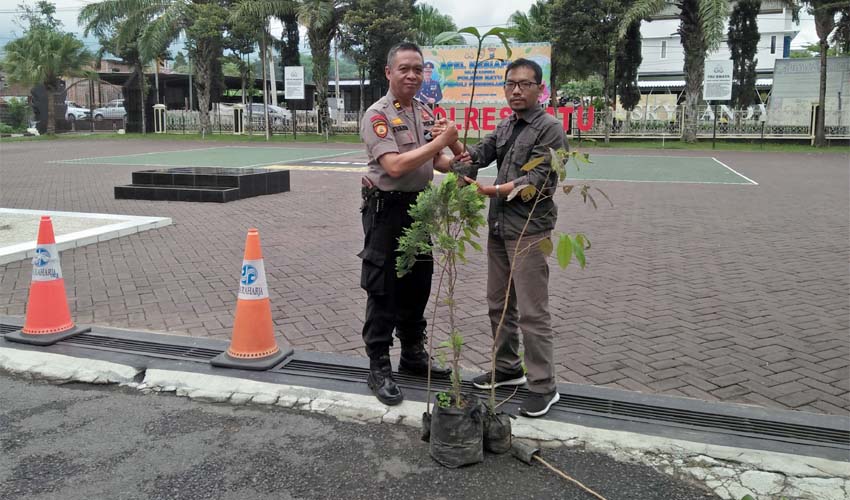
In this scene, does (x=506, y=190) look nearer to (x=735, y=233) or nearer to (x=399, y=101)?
(x=399, y=101)

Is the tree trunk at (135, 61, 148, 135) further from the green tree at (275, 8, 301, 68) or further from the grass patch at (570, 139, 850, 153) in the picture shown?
the grass patch at (570, 139, 850, 153)

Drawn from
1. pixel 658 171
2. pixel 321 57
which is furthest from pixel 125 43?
pixel 658 171

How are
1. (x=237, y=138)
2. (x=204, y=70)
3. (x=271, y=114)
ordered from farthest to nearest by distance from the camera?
(x=271, y=114) → (x=237, y=138) → (x=204, y=70)

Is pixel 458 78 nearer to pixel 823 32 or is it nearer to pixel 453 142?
pixel 823 32

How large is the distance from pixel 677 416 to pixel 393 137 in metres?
2.11

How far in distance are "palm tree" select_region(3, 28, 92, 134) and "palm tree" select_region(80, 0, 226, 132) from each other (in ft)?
6.15

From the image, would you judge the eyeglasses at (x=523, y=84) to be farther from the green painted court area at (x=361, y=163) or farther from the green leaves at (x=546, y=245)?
the green painted court area at (x=361, y=163)

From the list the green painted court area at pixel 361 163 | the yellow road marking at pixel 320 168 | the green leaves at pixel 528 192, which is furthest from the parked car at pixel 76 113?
the green leaves at pixel 528 192

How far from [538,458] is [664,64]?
195ft

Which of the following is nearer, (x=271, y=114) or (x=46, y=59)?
(x=46, y=59)

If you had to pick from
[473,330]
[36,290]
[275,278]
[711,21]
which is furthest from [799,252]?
[711,21]

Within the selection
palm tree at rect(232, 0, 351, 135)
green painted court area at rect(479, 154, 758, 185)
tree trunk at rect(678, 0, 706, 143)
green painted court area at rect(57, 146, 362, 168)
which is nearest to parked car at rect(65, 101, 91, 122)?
palm tree at rect(232, 0, 351, 135)

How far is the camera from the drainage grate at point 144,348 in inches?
180

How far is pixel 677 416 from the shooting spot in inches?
146
